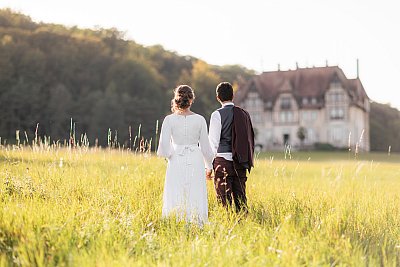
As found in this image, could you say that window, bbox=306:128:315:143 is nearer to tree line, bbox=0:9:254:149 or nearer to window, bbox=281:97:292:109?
window, bbox=281:97:292:109

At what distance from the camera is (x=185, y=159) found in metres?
7.01

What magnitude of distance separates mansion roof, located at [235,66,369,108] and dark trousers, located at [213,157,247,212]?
55.1 m

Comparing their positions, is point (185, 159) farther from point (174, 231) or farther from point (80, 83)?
point (80, 83)

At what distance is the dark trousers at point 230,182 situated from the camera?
24.5 ft

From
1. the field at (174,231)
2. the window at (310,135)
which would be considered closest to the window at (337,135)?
the window at (310,135)

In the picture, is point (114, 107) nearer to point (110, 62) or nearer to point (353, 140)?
point (110, 62)

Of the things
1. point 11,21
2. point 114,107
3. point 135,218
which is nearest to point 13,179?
point 135,218

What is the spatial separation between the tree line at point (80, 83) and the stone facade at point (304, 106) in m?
6.03

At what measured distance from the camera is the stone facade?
60625mm

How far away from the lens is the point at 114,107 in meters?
51.8

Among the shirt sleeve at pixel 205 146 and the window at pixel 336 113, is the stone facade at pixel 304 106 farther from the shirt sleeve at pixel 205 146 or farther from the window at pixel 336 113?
the shirt sleeve at pixel 205 146

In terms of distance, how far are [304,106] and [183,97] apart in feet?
185

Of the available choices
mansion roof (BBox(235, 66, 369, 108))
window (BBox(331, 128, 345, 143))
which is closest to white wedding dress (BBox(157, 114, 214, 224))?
window (BBox(331, 128, 345, 143))

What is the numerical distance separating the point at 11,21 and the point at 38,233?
213ft
